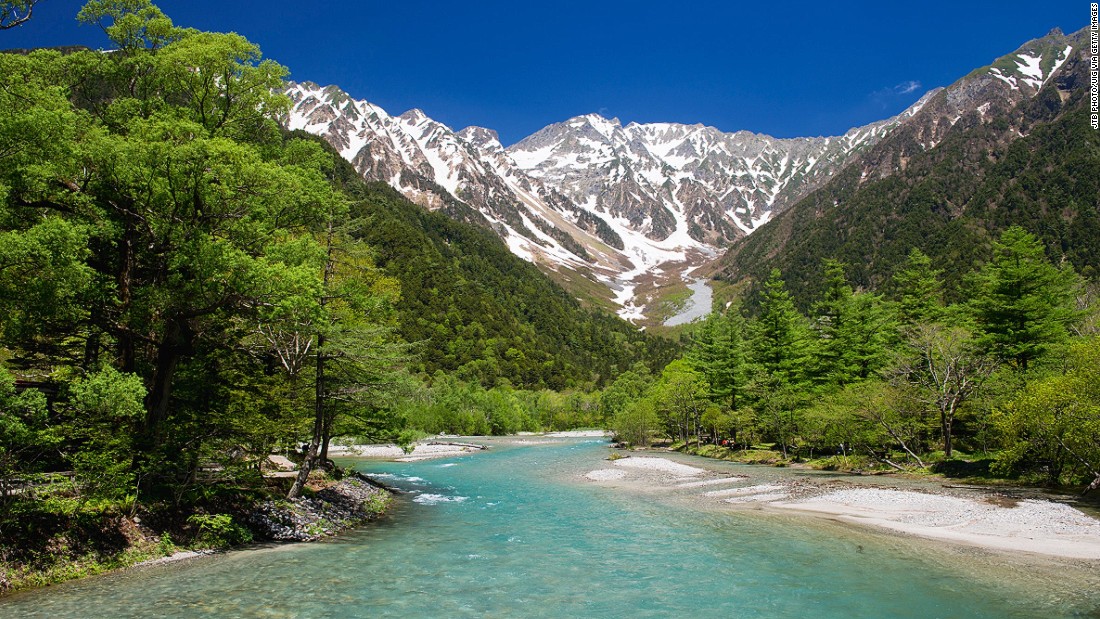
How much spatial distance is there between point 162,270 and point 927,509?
1160 inches

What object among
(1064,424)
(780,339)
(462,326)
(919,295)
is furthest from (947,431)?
(462,326)

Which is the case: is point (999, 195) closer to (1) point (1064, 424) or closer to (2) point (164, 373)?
(1) point (1064, 424)

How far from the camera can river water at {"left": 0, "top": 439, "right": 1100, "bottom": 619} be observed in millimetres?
12258

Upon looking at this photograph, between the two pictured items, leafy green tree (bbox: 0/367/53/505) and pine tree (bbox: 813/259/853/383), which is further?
pine tree (bbox: 813/259/853/383)

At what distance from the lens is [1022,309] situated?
36.5 meters

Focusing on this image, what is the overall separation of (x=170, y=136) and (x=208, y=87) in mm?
3574

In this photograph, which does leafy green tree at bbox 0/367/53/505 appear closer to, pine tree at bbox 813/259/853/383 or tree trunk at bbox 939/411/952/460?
tree trunk at bbox 939/411/952/460

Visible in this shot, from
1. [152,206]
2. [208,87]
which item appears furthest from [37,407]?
[208,87]

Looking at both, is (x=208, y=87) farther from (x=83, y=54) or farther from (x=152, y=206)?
(x=152, y=206)

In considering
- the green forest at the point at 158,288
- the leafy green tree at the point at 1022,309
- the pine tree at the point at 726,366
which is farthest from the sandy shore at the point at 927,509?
the pine tree at the point at 726,366

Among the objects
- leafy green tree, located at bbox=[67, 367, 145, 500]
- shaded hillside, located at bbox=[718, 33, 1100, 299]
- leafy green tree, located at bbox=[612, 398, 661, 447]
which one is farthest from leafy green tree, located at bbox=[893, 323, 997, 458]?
shaded hillside, located at bbox=[718, 33, 1100, 299]

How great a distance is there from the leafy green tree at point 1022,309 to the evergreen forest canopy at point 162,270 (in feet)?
127

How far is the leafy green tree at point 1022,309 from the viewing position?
36219 millimetres

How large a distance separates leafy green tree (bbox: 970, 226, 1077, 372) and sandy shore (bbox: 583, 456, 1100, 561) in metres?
14.8
